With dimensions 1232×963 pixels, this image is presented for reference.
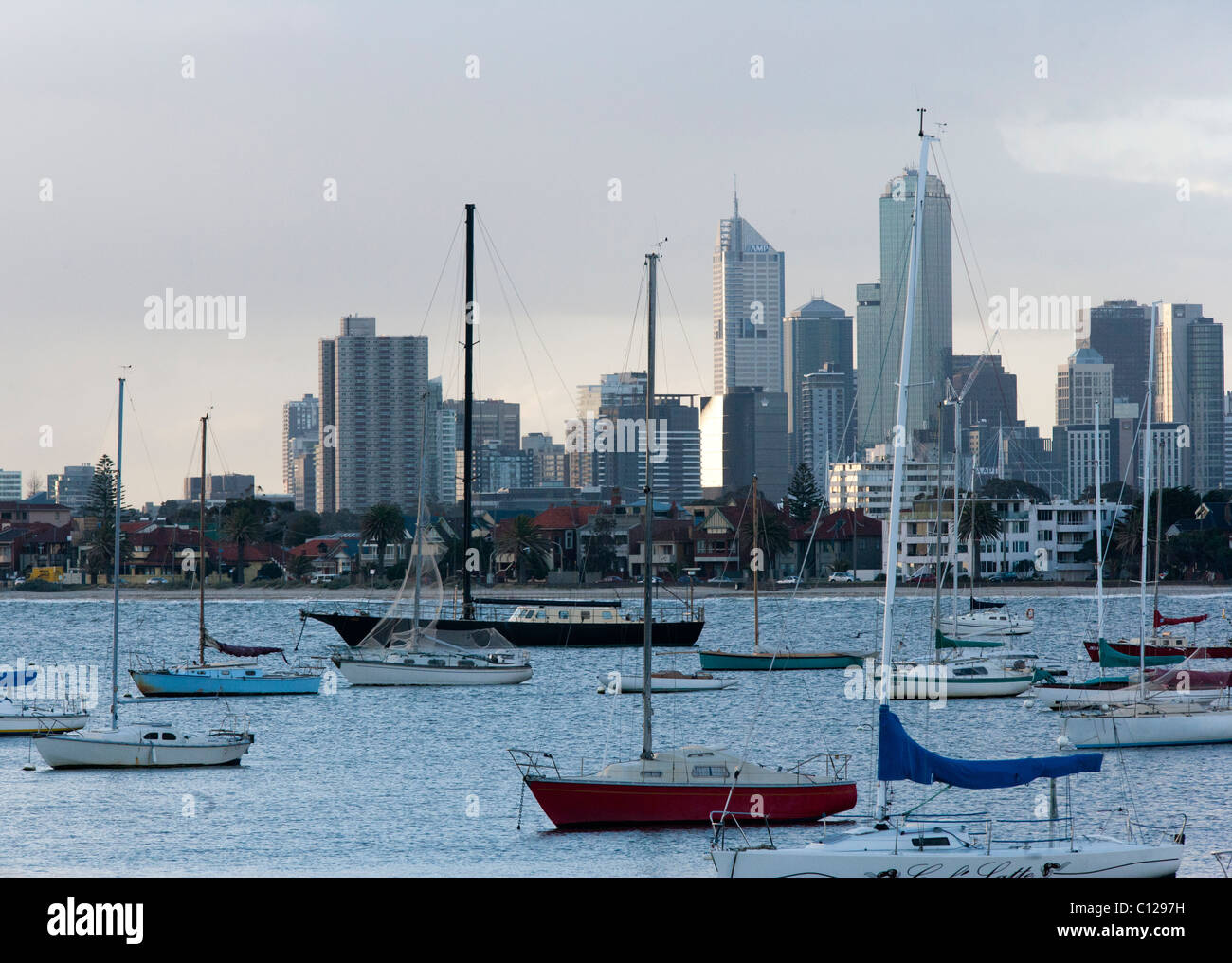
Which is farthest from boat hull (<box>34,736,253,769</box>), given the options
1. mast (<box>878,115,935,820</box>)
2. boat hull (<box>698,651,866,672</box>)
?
boat hull (<box>698,651,866,672</box>)

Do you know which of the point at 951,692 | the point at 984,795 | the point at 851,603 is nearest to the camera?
the point at 984,795

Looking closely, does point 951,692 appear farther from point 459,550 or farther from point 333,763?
point 459,550

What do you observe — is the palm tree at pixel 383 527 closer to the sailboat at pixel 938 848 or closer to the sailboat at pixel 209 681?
the sailboat at pixel 209 681

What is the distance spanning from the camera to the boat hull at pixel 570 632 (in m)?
80.2

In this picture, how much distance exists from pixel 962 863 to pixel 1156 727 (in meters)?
24.5

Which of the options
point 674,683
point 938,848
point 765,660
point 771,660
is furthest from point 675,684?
point 938,848

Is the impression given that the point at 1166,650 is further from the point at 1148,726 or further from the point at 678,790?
the point at 678,790

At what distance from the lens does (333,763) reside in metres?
42.1

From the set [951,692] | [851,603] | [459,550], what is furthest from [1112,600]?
[951,692]

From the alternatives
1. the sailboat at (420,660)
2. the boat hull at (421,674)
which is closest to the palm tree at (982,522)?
the sailboat at (420,660)

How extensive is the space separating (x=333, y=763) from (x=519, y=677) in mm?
21011

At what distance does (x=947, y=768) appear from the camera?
2227 cm
